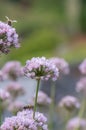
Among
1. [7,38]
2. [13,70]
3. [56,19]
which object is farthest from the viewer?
[56,19]

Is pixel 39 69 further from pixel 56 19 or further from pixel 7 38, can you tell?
pixel 56 19

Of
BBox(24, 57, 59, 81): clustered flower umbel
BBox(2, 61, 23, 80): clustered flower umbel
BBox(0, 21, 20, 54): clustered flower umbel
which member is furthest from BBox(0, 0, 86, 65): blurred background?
BBox(0, 21, 20, 54): clustered flower umbel

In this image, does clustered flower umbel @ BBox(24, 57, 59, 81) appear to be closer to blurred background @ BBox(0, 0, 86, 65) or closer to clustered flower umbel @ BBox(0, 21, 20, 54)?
clustered flower umbel @ BBox(0, 21, 20, 54)

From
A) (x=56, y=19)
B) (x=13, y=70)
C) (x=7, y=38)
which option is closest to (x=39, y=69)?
(x=7, y=38)

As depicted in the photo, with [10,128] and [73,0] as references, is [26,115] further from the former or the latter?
[73,0]

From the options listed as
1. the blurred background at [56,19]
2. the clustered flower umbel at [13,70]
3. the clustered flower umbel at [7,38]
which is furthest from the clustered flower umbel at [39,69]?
the blurred background at [56,19]

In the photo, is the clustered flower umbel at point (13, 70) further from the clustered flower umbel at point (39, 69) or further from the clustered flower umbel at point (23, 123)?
the clustered flower umbel at point (23, 123)

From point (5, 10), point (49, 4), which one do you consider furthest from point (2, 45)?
point (49, 4)
